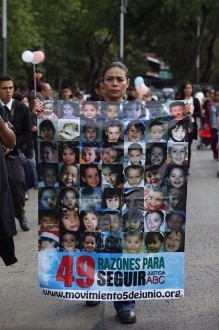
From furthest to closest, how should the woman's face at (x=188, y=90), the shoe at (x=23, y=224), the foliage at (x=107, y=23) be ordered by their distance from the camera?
1. the foliage at (x=107, y=23)
2. the woman's face at (x=188, y=90)
3. the shoe at (x=23, y=224)

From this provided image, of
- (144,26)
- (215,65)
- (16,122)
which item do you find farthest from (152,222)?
(215,65)

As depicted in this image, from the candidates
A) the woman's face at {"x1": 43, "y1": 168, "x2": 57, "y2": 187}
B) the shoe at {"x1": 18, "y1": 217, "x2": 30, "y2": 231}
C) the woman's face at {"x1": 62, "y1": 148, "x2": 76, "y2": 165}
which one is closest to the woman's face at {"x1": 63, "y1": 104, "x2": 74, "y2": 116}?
the woman's face at {"x1": 62, "y1": 148, "x2": 76, "y2": 165}

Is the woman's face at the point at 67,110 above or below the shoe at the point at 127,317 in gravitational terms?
above

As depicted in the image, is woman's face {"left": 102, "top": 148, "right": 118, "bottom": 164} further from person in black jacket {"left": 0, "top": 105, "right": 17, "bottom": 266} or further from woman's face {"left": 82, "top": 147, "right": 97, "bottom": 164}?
person in black jacket {"left": 0, "top": 105, "right": 17, "bottom": 266}

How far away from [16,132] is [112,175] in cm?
380

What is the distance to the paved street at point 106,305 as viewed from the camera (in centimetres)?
559

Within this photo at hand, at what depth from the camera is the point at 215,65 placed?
79000 millimetres

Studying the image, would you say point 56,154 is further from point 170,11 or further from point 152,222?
point 170,11

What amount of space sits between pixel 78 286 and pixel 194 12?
97.5 ft

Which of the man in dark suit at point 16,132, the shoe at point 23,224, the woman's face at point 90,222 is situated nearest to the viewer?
the woman's face at point 90,222

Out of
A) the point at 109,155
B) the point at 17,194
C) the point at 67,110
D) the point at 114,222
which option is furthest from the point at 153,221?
the point at 17,194

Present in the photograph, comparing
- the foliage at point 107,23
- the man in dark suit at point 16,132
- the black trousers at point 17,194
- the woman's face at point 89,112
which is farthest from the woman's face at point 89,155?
the foliage at point 107,23

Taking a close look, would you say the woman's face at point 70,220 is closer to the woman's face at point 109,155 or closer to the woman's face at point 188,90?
the woman's face at point 109,155

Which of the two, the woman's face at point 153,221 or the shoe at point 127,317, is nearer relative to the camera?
the woman's face at point 153,221
